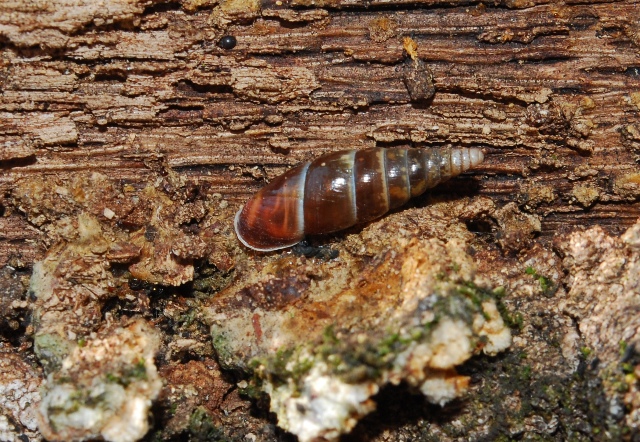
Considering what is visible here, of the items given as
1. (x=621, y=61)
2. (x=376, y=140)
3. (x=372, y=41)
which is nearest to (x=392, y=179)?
(x=376, y=140)

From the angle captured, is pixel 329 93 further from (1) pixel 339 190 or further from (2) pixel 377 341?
(2) pixel 377 341

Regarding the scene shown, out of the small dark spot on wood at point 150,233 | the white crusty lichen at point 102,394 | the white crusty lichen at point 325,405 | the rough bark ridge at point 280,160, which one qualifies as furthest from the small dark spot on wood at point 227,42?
the white crusty lichen at point 325,405

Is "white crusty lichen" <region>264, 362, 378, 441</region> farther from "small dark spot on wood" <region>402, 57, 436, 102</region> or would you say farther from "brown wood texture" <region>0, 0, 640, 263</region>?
"small dark spot on wood" <region>402, 57, 436, 102</region>

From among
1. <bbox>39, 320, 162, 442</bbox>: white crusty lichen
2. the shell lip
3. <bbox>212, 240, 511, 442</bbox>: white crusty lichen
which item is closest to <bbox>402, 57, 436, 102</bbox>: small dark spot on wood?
<bbox>212, 240, 511, 442</bbox>: white crusty lichen

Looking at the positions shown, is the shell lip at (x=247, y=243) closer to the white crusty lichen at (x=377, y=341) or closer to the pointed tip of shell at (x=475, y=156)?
the white crusty lichen at (x=377, y=341)

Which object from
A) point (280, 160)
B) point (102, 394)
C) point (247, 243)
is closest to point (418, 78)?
point (280, 160)
